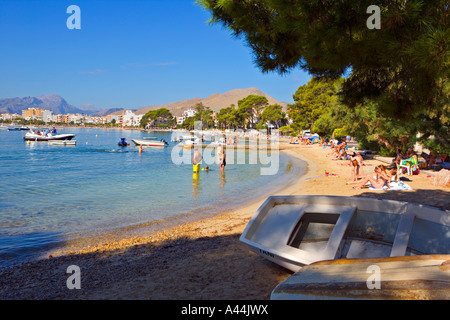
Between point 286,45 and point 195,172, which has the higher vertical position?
point 286,45

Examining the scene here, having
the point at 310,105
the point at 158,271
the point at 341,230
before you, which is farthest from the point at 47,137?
the point at 341,230

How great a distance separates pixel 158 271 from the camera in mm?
5363

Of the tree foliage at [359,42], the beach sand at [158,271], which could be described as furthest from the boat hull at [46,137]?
the tree foliage at [359,42]

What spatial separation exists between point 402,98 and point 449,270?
396cm

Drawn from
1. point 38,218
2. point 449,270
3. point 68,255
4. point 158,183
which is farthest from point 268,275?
point 158,183

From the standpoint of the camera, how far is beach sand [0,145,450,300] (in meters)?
4.51

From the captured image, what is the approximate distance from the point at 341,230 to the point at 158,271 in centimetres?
300

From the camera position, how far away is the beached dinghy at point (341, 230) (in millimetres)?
4434

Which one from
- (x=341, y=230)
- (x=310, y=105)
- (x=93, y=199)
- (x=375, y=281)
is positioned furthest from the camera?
(x=310, y=105)

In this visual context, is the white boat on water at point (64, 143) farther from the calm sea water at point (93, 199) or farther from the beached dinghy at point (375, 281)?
the beached dinghy at point (375, 281)

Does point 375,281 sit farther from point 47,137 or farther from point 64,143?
point 47,137

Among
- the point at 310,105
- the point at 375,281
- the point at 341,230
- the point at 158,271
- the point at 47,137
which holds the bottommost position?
the point at 158,271
